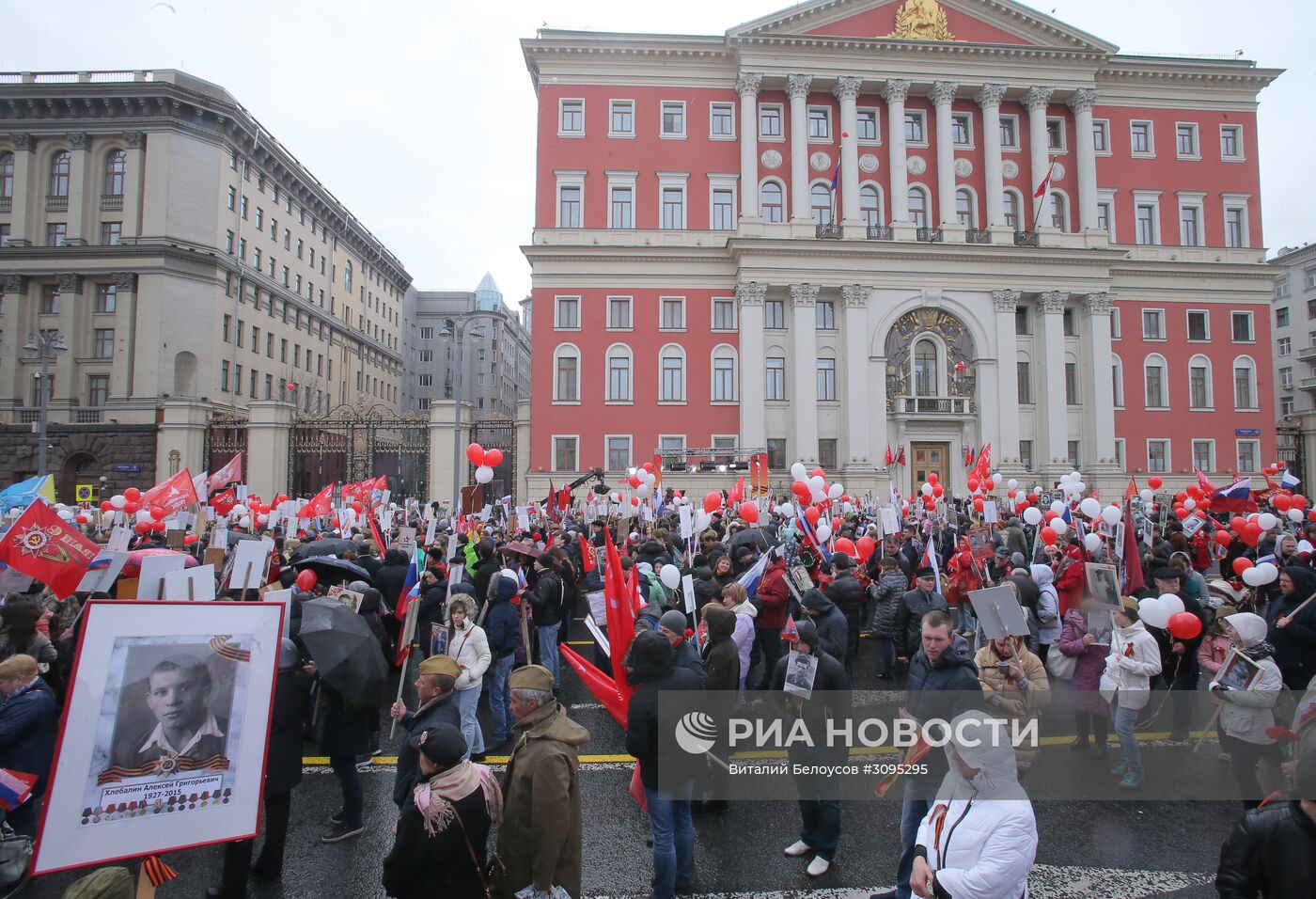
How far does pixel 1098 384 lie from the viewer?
34594 millimetres

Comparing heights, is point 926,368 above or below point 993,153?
below

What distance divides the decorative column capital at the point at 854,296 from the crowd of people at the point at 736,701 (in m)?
24.2

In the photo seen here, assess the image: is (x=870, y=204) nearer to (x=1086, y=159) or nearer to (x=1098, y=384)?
(x=1086, y=159)

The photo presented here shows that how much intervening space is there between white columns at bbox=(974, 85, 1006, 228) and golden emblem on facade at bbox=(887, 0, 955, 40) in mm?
3375

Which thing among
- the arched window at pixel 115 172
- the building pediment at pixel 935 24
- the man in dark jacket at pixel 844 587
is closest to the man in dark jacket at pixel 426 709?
the man in dark jacket at pixel 844 587

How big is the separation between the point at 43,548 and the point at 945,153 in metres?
37.4

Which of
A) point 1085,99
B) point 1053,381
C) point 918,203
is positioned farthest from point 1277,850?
point 1085,99

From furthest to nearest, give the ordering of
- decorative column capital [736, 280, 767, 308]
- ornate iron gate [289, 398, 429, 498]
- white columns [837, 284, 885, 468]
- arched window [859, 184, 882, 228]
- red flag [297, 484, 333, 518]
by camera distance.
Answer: arched window [859, 184, 882, 228], decorative column capital [736, 280, 767, 308], white columns [837, 284, 885, 468], ornate iron gate [289, 398, 429, 498], red flag [297, 484, 333, 518]

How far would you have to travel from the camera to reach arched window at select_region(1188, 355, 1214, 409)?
36375 millimetres

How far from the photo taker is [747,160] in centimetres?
3475

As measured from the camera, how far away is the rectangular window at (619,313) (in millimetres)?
34625

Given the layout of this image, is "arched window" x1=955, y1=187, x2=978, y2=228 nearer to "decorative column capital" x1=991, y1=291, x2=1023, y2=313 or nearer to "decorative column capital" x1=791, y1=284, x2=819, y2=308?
"decorative column capital" x1=991, y1=291, x2=1023, y2=313

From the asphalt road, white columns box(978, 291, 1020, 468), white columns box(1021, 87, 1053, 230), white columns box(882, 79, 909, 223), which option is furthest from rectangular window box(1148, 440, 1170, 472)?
the asphalt road

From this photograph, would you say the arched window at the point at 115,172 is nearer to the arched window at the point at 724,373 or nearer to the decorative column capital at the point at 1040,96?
the arched window at the point at 724,373
